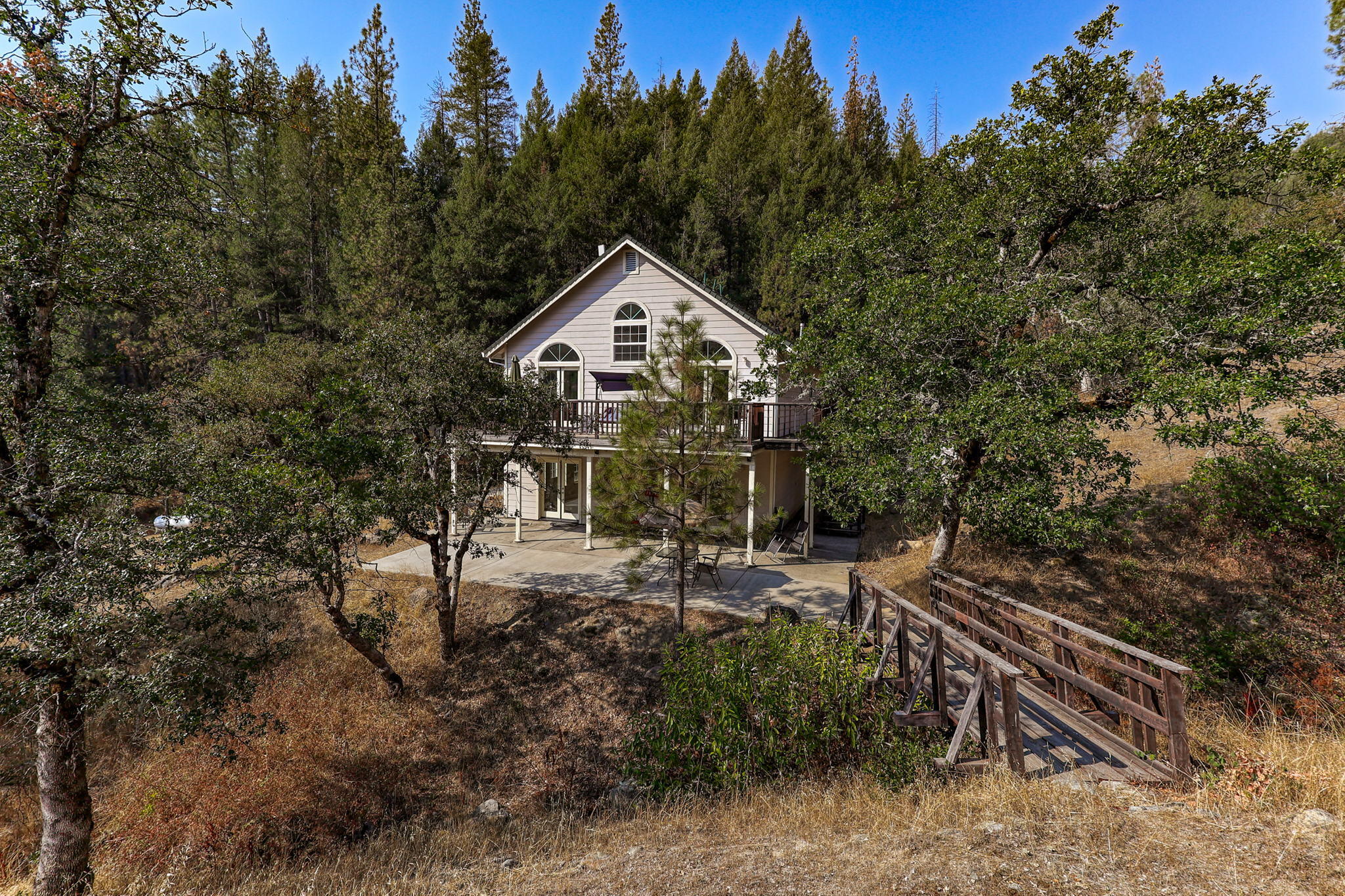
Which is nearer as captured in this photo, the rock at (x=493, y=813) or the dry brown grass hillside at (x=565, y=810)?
the dry brown grass hillside at (x=565, y=810)

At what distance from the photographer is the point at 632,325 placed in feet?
47.0

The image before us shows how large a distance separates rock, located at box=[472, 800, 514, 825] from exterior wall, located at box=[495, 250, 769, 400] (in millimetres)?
9703

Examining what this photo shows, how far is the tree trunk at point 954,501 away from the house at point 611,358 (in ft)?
10.1

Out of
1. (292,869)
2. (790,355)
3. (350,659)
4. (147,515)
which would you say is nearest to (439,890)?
(292,869)

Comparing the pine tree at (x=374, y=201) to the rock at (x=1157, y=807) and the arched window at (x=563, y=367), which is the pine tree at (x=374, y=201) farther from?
the rock at (x=1157, y=807)

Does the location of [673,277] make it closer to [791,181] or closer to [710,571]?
[710,571]

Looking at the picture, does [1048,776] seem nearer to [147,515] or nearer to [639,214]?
[147,515]

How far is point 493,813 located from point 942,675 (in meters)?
5.50

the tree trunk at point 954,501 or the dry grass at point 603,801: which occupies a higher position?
the tree trunk at point 954,501

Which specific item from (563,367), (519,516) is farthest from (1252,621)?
(563,367)

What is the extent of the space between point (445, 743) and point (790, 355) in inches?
331

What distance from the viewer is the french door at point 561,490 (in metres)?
15.6

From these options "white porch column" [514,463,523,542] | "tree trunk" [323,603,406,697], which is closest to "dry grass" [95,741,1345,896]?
"tree trunk" [323,603,406,697]

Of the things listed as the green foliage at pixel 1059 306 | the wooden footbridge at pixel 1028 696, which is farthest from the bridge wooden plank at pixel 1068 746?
the green foliage at pixel 1059 306
